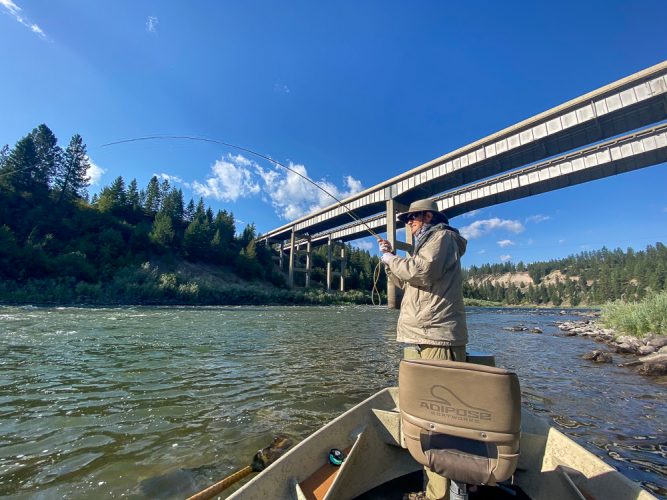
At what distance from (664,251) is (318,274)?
469 ft

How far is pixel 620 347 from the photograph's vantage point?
34.8ft

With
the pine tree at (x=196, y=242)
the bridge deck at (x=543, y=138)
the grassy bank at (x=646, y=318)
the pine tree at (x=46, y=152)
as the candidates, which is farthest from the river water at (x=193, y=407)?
the pine tree at (x=46, y=152)

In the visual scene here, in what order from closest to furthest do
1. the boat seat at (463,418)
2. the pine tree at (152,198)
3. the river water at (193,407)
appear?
the boat seat at (463,418), the river water at (193,407), the pine tree at (152,198)

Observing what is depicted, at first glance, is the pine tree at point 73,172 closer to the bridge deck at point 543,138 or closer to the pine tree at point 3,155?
the pine tree at point 3,155

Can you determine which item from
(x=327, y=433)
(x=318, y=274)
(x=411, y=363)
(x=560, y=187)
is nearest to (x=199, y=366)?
(x=327, y=433)

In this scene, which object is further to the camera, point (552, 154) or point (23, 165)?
point (23, 165)

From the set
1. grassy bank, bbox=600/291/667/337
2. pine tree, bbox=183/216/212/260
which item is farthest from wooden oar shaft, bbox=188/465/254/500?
pine tree, bbox=183/216/212/260

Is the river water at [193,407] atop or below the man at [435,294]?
below

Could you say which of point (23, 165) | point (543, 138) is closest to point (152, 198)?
point (23, 165)

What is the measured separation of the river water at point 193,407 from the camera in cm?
311

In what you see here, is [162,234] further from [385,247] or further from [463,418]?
[463,418]

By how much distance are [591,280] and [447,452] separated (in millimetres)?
192911

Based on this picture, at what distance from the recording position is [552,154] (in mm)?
29688

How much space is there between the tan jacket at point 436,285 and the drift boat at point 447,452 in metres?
0.77
